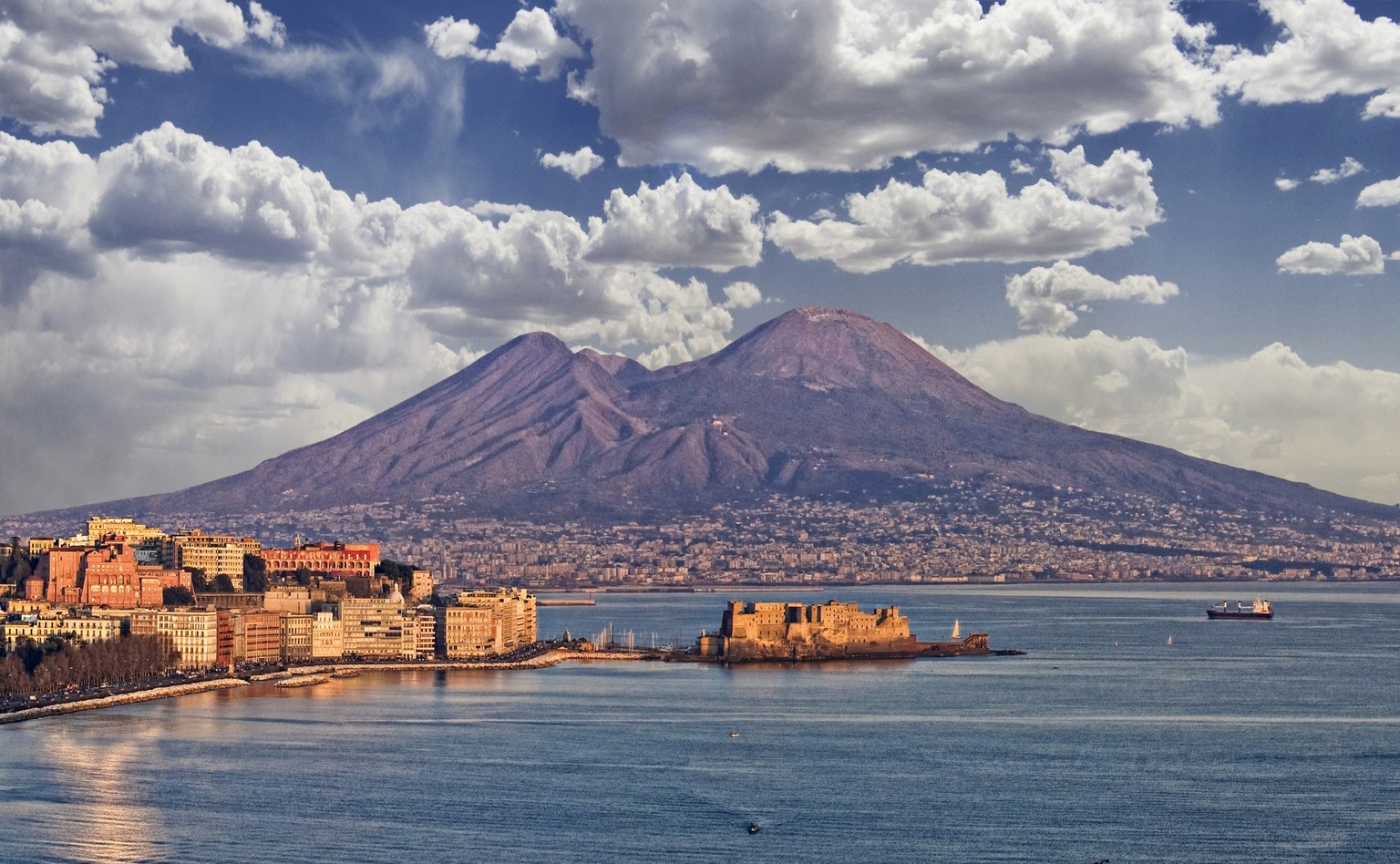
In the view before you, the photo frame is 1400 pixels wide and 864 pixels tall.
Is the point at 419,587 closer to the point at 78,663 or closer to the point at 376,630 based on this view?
the point at 376,630

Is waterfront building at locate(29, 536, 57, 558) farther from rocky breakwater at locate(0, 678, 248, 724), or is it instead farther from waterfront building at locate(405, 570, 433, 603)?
rocky breakwater at locate(0, 678, 248, 724)

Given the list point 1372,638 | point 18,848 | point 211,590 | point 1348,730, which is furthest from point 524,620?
point 18,848

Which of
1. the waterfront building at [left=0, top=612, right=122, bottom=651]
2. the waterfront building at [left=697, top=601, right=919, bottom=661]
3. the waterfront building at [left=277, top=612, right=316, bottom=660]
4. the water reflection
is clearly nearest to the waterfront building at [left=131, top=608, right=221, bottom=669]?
the waterfront building at [left=0, top=612, right=122, bottom=651]

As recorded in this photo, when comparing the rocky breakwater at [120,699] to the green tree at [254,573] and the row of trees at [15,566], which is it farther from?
the green tree at [254,573]

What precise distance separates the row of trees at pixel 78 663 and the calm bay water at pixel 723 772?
737 centimetres

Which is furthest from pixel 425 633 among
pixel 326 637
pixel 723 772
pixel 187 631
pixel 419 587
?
pixel 723 772

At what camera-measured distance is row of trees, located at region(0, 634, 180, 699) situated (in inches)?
3844

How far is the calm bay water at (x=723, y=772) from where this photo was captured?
56.7m

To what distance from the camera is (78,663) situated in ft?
335

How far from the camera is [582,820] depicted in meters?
60.4

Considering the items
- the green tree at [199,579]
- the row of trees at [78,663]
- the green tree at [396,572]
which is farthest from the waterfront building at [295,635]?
the green tree at [396,572]

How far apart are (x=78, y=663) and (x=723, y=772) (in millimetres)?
44371

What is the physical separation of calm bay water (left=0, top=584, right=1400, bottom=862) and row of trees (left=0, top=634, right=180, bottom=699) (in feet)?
24.2

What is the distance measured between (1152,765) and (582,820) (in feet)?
77.3
